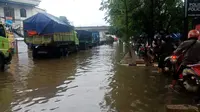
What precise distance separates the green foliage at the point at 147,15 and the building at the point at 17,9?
1967 cm

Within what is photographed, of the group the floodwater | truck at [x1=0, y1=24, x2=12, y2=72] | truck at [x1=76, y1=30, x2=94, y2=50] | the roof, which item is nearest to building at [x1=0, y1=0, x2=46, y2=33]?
truck at [x1=76, y1=30, x2=94, y2=50]

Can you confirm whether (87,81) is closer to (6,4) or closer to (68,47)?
(68,47)

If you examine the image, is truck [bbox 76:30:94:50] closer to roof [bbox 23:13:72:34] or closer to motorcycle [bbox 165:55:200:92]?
roof [bbox 23:13:72:34]

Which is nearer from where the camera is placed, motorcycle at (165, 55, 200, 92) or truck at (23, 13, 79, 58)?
motorcycle at (165, 55, 200, 92)

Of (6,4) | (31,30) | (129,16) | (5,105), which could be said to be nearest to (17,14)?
(6,4)

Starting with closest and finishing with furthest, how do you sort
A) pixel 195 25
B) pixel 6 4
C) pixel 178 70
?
pixel 178 70, pixel 195 25, pixel 6 4

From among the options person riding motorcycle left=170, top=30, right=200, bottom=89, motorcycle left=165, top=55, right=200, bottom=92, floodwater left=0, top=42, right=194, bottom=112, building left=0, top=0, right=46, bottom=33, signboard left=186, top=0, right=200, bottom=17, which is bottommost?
floodwater left=0, top=42, right=194, bottom=112

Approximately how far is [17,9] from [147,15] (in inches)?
982

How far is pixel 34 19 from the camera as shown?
61.9 feet

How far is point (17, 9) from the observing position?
124 feet

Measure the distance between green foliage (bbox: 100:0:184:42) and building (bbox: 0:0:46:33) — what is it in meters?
19.7

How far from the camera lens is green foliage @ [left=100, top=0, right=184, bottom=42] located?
17.6 m

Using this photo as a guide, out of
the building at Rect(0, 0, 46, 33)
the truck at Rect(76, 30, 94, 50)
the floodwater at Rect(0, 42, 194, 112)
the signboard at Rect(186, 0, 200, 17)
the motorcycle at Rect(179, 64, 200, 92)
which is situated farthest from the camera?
the building at Rect(0, 0, 46, 33)

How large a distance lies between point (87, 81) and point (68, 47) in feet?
45.1
